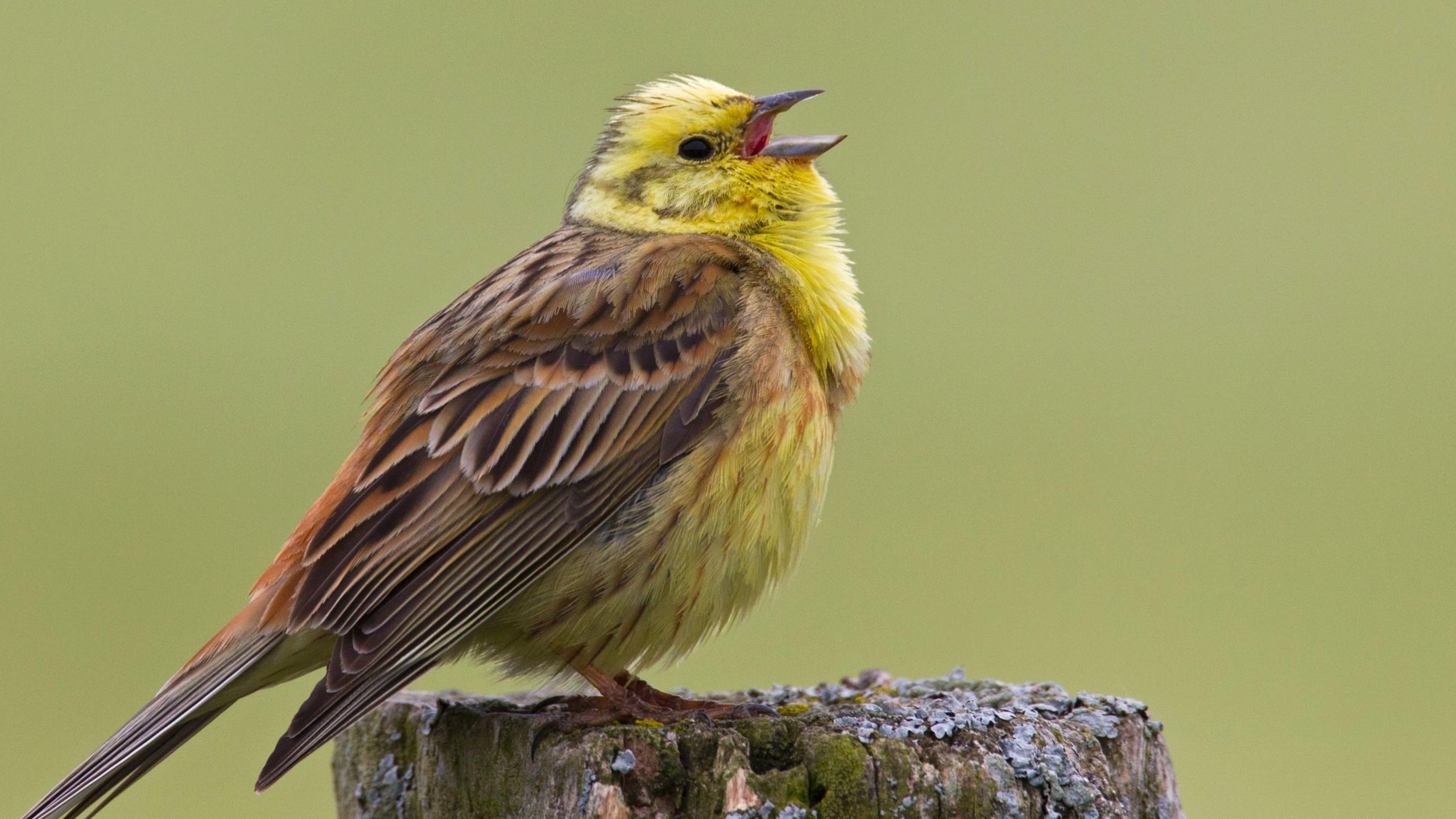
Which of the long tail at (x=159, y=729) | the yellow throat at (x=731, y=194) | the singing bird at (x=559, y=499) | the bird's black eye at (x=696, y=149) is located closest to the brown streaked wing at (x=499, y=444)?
the singing bird at (x=559, y=499)

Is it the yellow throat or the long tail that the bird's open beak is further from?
the long tail

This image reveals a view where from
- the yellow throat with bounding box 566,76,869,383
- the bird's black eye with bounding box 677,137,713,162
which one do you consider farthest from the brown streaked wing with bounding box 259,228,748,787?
the bird's black eye with bounding box 677,137,713,162

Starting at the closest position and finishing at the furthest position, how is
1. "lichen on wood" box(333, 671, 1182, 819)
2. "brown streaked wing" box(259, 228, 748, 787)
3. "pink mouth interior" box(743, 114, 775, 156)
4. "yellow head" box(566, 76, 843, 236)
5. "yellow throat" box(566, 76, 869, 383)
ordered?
"lichen on wood" box(333, 671, 1182, 819) → "brown streaked wing" box(259, 228, 748, 787) → "yellow throat" box(566, 76, 869, 383) → "yellow head" box(566, 76, 843, 236) → "pink mouth interior" box(743, 114, 775, 156)

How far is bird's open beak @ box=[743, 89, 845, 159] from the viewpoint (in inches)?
237

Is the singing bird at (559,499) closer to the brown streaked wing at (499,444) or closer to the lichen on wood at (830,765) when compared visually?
the brown streaked wing at (499,444)

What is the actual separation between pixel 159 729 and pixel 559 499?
4.17 feet

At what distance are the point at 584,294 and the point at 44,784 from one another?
4417 millimetres

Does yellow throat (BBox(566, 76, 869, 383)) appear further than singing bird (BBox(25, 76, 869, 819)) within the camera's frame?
Yes

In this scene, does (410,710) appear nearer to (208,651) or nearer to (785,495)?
(208,651)

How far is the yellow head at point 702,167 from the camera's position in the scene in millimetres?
5980

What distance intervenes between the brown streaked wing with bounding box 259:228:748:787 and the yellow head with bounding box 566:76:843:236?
45 centimetres

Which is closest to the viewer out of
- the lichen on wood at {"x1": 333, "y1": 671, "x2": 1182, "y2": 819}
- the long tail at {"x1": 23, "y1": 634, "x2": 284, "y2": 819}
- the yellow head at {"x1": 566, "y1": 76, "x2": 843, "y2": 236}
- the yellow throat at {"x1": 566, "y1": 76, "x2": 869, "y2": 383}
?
the lichen on wood at {"x1": 333, "y1": 671, "x2": 1182, "y2": 819}

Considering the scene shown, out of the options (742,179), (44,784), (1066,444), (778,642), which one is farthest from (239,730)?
(1066,444)

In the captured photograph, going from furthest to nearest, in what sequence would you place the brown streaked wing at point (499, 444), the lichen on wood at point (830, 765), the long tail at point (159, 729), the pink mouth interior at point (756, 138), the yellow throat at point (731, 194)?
the pink mouth interior at point (756, 138) → the yellow throat at point (731, 194) → the brown streaked wing at point (499, 444) → the long tail at point (159, 729) → the lichen on wood at point (830, 765)
